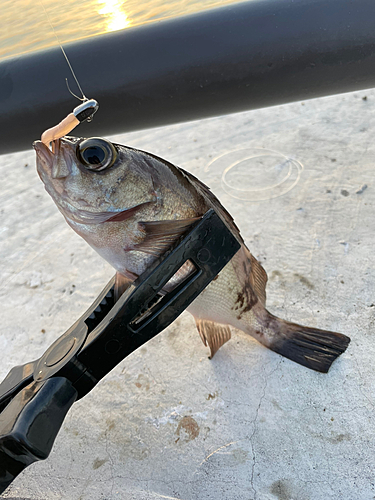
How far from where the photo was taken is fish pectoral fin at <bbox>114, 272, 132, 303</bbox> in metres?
1.30

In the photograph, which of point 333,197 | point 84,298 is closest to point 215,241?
point 84,298

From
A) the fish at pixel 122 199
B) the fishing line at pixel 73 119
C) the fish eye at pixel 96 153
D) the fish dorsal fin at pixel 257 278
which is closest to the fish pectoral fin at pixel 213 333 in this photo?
the fish dorsal fin at pixel 257 278

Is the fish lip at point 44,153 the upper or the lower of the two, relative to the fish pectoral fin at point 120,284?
upper

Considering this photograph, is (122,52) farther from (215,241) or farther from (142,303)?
(142,303)

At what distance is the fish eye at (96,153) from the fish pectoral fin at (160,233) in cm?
20

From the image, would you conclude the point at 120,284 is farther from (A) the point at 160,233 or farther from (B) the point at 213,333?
(B) the point at 213,333

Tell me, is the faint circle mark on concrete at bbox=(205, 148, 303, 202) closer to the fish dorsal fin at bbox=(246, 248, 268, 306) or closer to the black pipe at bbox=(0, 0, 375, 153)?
the black pipe at bbox=(0, 0, 375, 153)

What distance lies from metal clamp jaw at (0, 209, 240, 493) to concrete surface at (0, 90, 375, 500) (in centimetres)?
45

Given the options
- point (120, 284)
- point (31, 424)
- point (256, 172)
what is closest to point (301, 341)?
Answer: point (120, 284)

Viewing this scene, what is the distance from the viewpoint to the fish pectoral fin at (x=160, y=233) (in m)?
1.13

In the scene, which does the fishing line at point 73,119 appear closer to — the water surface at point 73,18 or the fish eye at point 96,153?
the fish eye at point 96,153

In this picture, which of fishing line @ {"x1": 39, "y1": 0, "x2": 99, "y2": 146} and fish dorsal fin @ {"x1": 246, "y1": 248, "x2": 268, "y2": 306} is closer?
fishing line @ {"x1": 39, "y1": 0, "x2": 99, "y2": 146}

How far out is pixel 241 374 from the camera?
5.33 feet

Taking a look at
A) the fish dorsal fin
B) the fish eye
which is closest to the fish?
the fish eye
